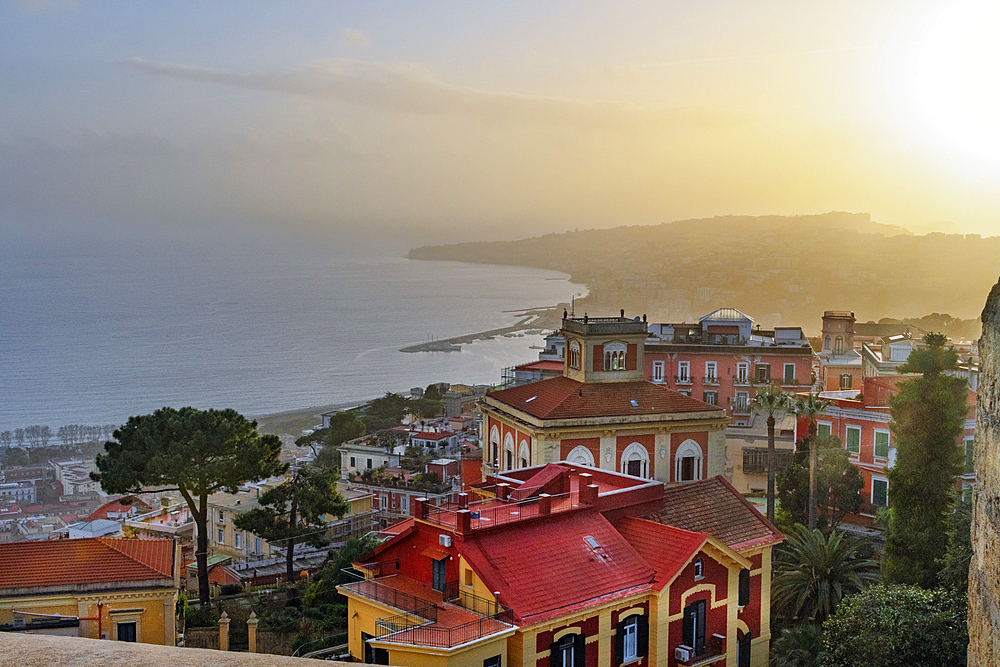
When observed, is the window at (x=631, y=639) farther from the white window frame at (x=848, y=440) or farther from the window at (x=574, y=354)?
the white window frame at (x=848, y=440)

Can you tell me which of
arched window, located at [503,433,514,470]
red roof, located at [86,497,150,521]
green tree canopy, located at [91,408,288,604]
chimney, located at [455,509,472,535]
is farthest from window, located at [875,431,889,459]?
red roof, located at [86,497,150,521]

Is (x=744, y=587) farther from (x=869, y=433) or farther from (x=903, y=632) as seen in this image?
(x=869, y=433)

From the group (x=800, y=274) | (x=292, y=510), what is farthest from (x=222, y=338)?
(x=292, y=510)

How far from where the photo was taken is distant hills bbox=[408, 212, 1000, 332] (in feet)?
305

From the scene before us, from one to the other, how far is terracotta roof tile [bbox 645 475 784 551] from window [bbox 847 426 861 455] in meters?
11.2

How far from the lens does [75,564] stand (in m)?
12.3

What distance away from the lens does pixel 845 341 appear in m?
45.8

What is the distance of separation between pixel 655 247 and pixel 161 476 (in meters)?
130

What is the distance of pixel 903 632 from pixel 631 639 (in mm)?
3199

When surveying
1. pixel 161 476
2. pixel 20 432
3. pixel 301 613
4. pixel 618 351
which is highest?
pixel 618 351

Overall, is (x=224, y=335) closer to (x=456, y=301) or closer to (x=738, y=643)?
(x=456, y=301)

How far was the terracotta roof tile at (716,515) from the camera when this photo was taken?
13.3 m

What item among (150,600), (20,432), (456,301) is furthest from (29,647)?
(456,301)

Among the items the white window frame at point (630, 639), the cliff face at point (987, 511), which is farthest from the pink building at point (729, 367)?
the cliff face at point (987, 511)
